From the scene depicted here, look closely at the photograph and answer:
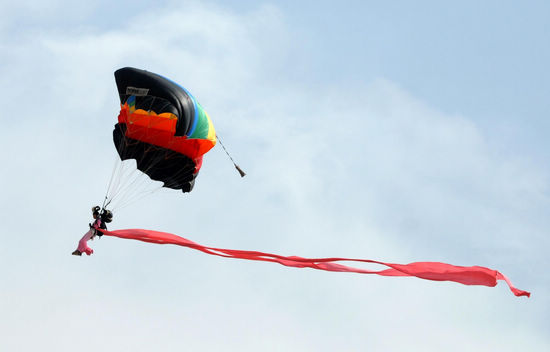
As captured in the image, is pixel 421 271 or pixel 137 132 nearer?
pixel 421 271

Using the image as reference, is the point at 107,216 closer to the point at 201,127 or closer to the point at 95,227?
the point at 95,227

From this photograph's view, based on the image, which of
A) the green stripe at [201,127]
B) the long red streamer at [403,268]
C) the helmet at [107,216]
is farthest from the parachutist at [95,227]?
the green stripe at [201,127]

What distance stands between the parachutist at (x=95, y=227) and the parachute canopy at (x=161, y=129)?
2.83 meters

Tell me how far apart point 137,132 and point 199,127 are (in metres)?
1.60

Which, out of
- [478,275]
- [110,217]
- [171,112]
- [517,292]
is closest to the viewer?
[517,292]

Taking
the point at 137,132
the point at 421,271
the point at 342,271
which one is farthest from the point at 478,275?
the point at 137,132

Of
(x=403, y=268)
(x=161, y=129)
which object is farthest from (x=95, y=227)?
(x=403, y=268)

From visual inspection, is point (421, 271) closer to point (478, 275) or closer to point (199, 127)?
point (478, 275)

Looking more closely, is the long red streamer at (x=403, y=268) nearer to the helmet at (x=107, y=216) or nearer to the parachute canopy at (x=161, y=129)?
the helmet at (x=107, y=216)

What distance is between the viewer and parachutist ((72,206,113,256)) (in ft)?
→ 56.2

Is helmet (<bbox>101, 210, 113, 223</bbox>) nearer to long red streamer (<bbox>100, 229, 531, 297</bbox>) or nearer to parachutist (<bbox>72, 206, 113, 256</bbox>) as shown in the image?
parachutist (<bbox>72, 206, 113, 256</bbox>)

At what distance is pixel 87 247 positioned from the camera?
17203 mm

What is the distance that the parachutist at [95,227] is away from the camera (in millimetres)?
17141

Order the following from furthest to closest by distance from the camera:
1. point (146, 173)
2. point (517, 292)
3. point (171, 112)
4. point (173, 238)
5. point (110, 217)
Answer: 1. point (146, 173)
2. point (171, 112)
3. point (110, 217)
4. point (173, 238)
5. point (517, 292)
